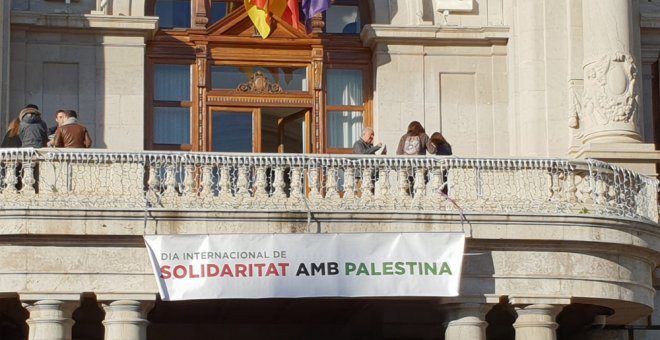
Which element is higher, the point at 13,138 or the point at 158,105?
the point at 158,105

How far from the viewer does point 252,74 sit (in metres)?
35.7

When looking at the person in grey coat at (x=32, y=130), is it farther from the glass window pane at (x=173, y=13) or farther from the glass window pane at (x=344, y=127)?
the glass window pane at (x=344, y=127)

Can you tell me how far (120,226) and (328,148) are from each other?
7.60 meters

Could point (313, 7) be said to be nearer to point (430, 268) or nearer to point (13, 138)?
point (13, 138)

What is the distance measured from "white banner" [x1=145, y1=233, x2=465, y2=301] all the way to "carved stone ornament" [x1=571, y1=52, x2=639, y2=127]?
5.66 metres

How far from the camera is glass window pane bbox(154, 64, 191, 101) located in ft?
116

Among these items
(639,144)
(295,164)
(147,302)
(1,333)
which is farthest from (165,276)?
(639,144)

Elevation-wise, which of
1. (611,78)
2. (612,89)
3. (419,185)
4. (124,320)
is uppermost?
(611,78)

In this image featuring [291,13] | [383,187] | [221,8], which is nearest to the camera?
[383,187]

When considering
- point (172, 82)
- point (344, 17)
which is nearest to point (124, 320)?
point (172, 82)

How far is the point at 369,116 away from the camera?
117ft

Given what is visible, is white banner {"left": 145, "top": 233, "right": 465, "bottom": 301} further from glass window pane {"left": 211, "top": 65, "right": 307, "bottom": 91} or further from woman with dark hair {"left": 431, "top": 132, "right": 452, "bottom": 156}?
glass window pane {"left": 211, "top": 65, "right": 307, "bottom": 91}

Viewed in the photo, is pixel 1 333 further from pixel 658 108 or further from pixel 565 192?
pixel 658 108

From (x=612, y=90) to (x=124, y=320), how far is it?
403 inches
